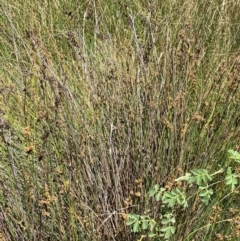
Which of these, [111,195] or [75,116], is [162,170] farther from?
[75,116]

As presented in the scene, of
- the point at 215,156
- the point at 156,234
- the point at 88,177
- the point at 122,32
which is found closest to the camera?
the point at 156,234

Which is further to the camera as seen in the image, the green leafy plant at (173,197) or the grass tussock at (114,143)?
the grass tussock at (114,143)

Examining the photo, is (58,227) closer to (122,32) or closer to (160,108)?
(160,108)

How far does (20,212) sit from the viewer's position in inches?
71.0

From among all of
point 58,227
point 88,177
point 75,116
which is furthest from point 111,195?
point 75,116

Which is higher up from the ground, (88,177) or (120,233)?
(88,177)

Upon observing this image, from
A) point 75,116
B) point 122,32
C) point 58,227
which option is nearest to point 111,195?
point 58,227

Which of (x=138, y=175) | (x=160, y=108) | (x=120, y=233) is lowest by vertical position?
(x=120, y=233)

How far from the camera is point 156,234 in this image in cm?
178

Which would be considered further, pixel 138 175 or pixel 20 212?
pixel 138 175

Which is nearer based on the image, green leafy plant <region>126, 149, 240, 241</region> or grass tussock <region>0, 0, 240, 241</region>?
green leafy plant <region>126, 149, 240, 241</region>

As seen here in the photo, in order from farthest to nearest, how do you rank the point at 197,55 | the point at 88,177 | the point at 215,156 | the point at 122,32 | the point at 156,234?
the point at 122,32
the point at 197,55
the point at 215,156
the point at 88,177
the point at 156,234

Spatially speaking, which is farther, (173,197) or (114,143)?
(114,143)

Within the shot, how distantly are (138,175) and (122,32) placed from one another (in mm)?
1355
